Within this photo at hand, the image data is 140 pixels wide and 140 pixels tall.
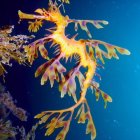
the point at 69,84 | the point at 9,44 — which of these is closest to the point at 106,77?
the point at 9,44

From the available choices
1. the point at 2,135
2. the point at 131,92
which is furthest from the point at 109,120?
the point at 2,135

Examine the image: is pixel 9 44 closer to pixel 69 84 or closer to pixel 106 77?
pixel 69 84

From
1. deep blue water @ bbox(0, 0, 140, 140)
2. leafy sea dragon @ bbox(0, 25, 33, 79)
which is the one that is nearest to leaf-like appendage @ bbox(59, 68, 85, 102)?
leafy sea dragon @ bbox(0, 25, 33, 79)

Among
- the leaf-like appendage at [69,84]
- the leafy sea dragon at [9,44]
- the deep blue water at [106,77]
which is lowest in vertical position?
the leaf-like appendage at [69,84]

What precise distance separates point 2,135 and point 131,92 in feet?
31.0

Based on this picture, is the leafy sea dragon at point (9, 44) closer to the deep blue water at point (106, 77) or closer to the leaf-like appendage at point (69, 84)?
the leaf-like appendage at point (69, 84)

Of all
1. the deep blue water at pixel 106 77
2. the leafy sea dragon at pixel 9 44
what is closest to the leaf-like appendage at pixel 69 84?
the leafy sea dragon at pixel 9 44

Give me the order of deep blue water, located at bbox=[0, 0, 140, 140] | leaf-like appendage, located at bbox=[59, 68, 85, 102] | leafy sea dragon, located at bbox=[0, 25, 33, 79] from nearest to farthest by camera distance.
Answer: leaf-like appendage, located at bbox=[59, 68, 85, 102]
leafy sea dragon, located at bbox=[0, 25, 33, 79]
deep blue water, located at bbox=[0, 0, 140, 140]

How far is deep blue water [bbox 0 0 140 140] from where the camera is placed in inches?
319

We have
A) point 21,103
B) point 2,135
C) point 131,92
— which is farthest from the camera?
point 131,92

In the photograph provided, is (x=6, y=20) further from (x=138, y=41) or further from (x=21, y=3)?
(x=138, y=41)

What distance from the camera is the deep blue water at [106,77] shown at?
8.09 meters

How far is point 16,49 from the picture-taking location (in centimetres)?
263

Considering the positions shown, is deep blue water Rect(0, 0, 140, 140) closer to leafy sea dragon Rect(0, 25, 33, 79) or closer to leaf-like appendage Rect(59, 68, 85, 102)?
leafy sea dragon Rect(0, 25, 33, 79)
